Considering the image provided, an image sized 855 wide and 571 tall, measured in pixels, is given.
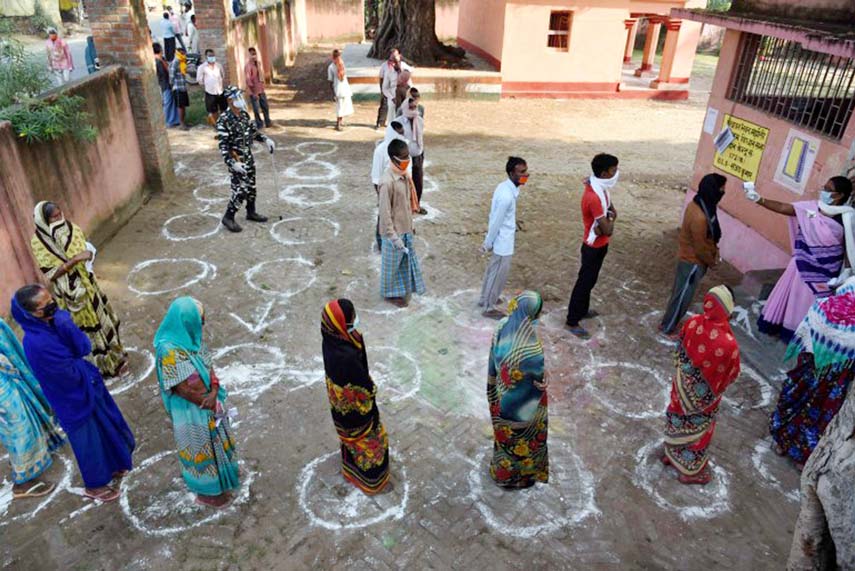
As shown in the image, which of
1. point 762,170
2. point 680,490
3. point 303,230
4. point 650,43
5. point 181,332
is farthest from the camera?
point 650,43

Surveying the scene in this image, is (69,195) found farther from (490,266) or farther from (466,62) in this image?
(466,62)

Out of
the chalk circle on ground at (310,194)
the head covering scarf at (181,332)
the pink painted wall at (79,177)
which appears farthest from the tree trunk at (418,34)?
the head covering scarf at (181,332)

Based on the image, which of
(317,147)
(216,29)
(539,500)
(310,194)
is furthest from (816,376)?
(216,29)

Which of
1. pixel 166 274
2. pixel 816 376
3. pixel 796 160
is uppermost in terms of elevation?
pixel 796 160

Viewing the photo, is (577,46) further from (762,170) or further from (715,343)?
(715,343)

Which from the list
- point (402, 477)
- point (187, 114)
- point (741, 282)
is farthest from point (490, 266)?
point (187, 114)

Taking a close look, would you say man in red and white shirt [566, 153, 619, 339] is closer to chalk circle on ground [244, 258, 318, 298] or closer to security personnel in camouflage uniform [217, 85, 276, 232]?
chalk circle on ground [244, 258, 318, 298]

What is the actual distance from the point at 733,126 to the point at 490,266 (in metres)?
3.83

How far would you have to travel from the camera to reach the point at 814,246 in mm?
5039

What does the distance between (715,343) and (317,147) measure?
32.0 feet

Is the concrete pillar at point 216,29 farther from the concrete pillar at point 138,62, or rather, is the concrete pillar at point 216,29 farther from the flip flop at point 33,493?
the flip flop at point 33,493

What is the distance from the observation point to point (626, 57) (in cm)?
2241

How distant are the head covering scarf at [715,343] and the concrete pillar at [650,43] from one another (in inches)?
653

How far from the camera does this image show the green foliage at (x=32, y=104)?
609 centimetres
